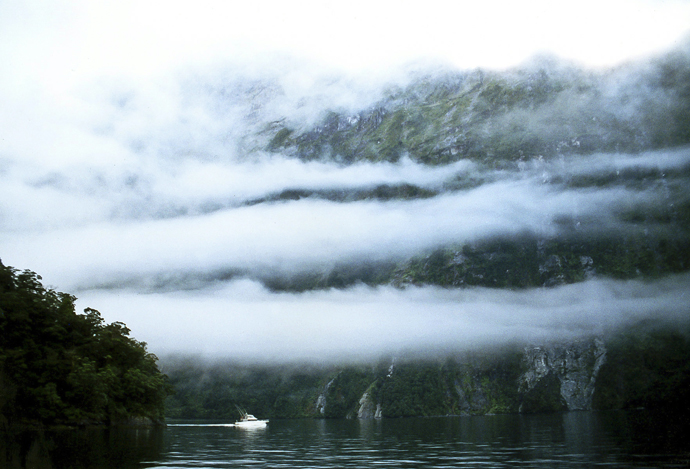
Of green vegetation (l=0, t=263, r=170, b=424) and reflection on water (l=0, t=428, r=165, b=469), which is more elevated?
green vegetation (l=0, t=263, r=170, b=424)

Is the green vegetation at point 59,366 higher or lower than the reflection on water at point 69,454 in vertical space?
higher

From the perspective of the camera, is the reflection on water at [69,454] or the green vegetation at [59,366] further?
the green vegetation at [59,366]

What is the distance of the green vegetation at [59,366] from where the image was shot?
407 ft

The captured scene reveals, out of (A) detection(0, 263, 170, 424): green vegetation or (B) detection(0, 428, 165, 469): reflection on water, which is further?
(A) detection(0, 263, 170, 424): green vegetation

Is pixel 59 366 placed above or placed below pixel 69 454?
above

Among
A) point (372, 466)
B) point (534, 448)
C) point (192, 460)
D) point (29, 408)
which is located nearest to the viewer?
point (372, 466)

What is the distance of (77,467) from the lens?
190 feet

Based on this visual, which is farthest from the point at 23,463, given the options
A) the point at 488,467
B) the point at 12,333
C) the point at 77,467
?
the point at 12,333

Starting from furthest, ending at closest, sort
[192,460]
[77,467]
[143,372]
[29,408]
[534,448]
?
[143,372] < [29,408] < [534,448] < [192,460] < [77,467]

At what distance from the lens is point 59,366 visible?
133125 mm

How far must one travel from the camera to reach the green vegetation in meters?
124

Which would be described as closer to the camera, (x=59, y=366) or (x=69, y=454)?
(x=69, y=454)

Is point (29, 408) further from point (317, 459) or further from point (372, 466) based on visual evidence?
point (372, 466)

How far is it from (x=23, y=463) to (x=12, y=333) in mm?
82188
